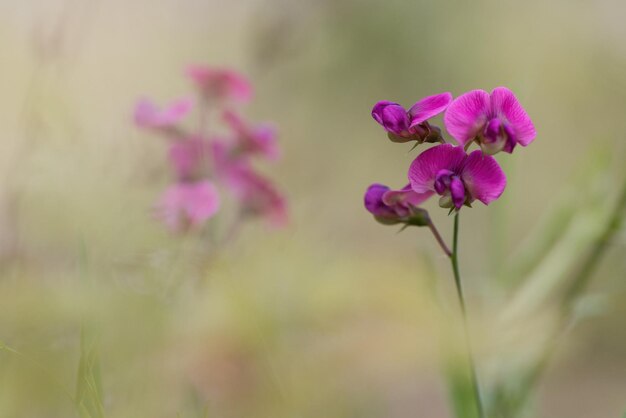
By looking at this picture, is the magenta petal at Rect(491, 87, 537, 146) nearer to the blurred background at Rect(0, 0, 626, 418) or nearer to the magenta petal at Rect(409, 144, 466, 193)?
the magenta petal at Rect(409, 144, 466, 193)

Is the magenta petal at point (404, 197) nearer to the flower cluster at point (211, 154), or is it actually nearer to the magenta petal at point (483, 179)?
the magenta petal at point (483, 179)

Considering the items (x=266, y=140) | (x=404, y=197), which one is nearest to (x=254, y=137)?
(x=266, y=140)

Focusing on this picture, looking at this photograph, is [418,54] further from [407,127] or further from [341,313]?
[407,127]

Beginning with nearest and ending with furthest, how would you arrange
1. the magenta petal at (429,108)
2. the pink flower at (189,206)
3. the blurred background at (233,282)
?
the magenta petal at (429,108) → the blurred background at (233,282) → the pink flower at (189,206)

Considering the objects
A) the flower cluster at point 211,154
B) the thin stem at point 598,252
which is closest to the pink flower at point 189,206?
the flower cluster at point 211,154

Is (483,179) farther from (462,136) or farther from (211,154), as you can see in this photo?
(211,154)

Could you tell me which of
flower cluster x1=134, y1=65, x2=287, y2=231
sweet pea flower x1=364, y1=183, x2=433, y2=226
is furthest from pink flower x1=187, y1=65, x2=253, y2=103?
sweet pea flower x1=364, y1=183, x2=433, y2=226
